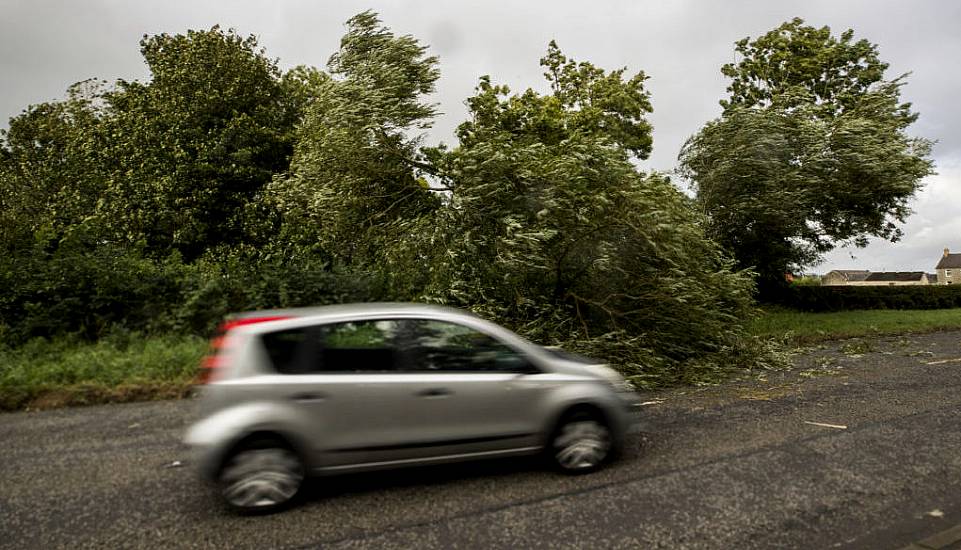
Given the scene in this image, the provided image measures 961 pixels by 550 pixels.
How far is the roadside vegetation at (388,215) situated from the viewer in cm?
→ 981

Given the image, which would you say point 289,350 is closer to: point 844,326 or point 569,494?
point 569,494

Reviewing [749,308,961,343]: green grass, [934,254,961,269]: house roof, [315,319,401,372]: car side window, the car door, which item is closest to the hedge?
[749,308,961,343]: green grass

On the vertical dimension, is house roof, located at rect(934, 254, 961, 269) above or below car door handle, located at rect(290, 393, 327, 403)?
above

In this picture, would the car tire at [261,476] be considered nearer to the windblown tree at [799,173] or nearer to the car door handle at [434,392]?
the car door handle at [434,392]

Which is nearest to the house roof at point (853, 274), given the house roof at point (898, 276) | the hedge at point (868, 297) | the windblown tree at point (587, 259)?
the house roof at point (898, 276)

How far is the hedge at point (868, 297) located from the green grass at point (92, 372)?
1061 inches

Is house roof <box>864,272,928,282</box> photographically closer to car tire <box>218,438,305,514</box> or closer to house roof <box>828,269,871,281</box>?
house roof <box>828,269,871,281</box>

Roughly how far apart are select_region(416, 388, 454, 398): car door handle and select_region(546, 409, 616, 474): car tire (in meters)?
1.08

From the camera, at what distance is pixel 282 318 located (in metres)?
4.68

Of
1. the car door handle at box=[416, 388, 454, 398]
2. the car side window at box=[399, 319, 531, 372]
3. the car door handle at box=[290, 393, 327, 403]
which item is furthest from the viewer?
the car side window at box=[399, 319, 531, 372]

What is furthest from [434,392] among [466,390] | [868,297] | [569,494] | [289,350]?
[868,297]

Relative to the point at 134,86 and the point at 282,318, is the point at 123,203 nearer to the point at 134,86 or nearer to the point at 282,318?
the point at 134,86

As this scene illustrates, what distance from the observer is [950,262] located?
325ft

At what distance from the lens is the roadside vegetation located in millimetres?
9812
